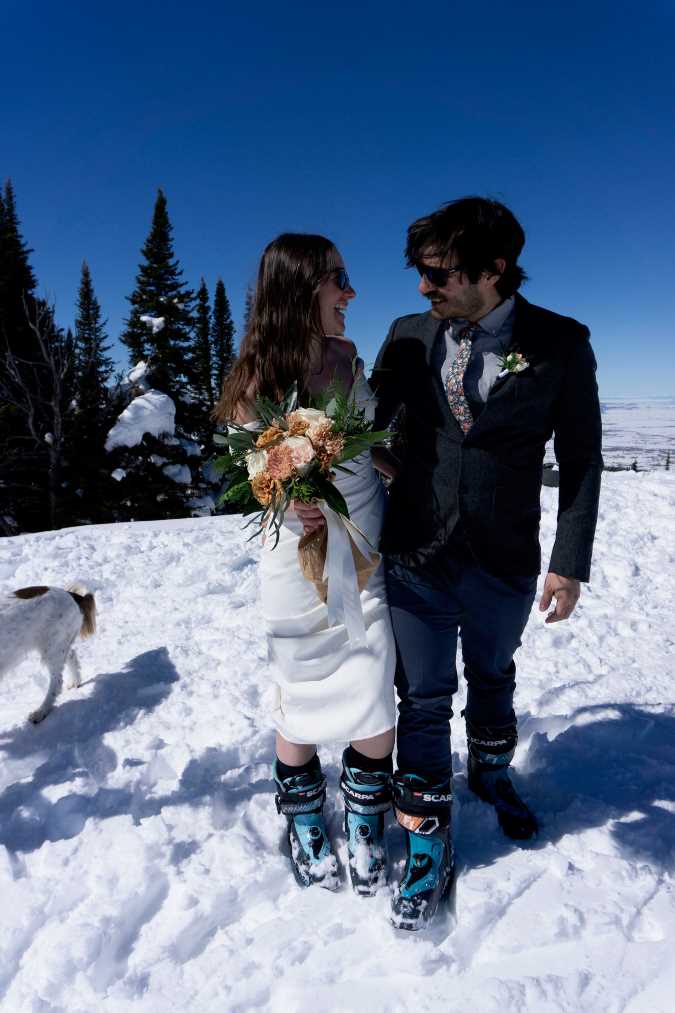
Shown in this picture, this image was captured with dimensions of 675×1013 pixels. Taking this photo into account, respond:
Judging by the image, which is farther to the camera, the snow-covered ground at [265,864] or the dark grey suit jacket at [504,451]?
the dark grey suit jacket at [504,451]

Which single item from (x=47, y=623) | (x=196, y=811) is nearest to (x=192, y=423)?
(x=47, y=623)

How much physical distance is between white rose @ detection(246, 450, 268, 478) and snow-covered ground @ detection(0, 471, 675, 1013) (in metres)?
1.76

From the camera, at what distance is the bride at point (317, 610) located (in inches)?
88.7

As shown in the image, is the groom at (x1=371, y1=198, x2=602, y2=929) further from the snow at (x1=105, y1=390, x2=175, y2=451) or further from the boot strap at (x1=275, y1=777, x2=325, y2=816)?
the snow at (x1=105, y1=390, x2=175, y2=451)

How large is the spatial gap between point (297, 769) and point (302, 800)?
0.42 ft

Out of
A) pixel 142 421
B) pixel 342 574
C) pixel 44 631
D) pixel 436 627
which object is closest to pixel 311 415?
pixel 342 574

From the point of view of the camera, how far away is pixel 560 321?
226 cm

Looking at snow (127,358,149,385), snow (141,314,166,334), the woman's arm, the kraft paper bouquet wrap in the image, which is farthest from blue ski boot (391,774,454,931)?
snow (141,314,166,334)

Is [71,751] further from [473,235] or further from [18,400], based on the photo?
[18,400]

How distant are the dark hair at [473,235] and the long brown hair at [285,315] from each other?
39 cm

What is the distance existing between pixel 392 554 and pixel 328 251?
4.19ft

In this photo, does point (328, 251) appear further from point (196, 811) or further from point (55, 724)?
point (55, 724)

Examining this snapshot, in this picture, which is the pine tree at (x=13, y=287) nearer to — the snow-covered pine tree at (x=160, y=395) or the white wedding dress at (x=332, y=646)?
the snow-covered pine tree at (x=160, y=395)

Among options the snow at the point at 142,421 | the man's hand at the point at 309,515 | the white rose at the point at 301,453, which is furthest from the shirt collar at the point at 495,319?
the snow at the point at 142,421
